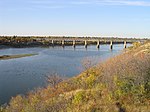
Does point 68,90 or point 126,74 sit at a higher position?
point 126,74

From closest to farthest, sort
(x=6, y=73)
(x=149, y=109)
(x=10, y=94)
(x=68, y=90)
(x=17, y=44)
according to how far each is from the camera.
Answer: (x=149, y=109)
(x=68, y=90)
(x=10, y=94)
(x=6, y=73)
(x=17, y=44)

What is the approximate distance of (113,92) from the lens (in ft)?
93.7

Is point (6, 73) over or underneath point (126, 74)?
underneath

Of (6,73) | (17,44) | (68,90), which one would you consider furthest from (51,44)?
(68,90)

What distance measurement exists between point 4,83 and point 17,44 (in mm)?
126255

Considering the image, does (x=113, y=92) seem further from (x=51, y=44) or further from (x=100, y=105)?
(x=51, y=44)

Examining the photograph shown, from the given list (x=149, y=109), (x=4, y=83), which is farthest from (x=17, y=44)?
(x=149, y=109)

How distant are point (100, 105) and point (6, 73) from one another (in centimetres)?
4405

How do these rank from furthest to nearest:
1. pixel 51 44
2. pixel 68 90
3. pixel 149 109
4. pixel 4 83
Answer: pixel 51 44 < pixel 4 83 < pixel 68 90 < pixel 149 109

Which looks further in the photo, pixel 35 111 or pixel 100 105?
pixel 100 105

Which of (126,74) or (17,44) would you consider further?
(17,44)

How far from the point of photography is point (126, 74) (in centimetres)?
2889

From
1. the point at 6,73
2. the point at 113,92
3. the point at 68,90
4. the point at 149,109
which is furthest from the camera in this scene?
the point at 6,73

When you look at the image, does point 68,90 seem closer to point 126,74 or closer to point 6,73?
point 126,74
